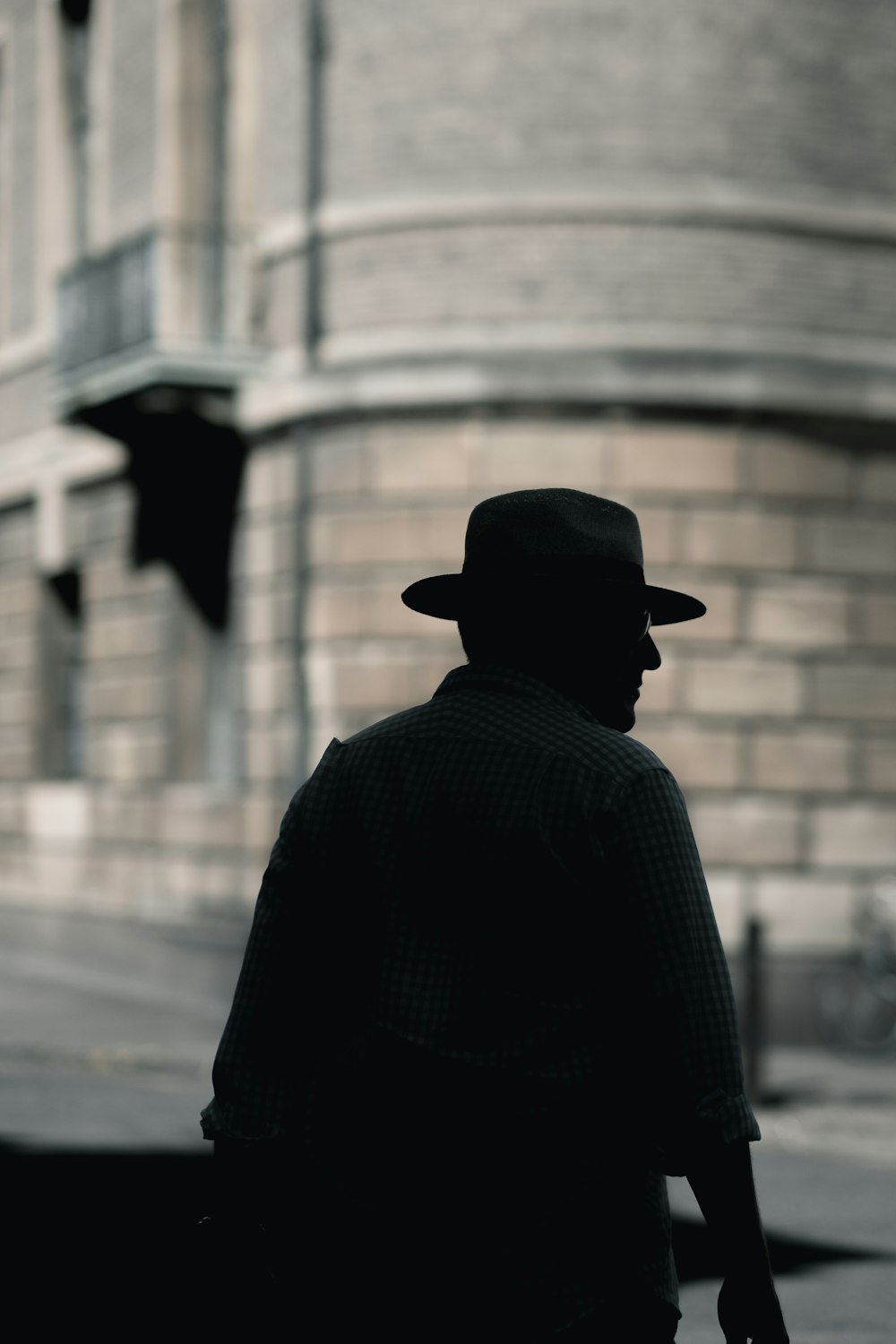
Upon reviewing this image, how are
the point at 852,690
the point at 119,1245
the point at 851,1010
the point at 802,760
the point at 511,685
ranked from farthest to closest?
the point at 852,690 < the point at 802,760 < the point at 851,1010 < the point at 119,1245 < the point at 511,685

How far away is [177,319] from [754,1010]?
277 inches

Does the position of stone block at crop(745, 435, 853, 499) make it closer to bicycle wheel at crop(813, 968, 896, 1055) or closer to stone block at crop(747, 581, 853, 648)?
stone block at crop(747, 581, 853, 648)

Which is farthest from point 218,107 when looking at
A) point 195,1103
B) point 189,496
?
point 195,1103

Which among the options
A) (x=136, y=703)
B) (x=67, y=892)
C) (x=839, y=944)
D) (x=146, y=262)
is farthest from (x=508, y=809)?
(x=67, y=892)

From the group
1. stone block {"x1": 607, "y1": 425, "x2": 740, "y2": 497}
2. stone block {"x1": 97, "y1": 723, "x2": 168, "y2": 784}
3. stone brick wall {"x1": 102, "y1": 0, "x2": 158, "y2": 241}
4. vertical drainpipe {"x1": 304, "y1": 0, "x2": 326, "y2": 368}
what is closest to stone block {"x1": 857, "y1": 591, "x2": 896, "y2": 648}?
stone block {"x1": 607, "y1": 425, "x2": 740, "y2": 497}

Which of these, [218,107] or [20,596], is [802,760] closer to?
[218,107]

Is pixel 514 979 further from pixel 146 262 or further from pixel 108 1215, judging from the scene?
pixel 146 262

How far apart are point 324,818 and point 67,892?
A: 627 inches

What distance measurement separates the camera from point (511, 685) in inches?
97.3

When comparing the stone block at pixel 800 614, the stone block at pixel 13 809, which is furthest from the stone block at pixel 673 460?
the stone block at pixel 13 809

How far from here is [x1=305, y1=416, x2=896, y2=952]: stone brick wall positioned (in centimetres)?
1350

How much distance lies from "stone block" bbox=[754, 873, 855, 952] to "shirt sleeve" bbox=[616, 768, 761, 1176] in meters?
11.2

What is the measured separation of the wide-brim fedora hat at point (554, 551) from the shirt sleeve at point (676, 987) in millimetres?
261

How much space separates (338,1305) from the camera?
7.80 feet
